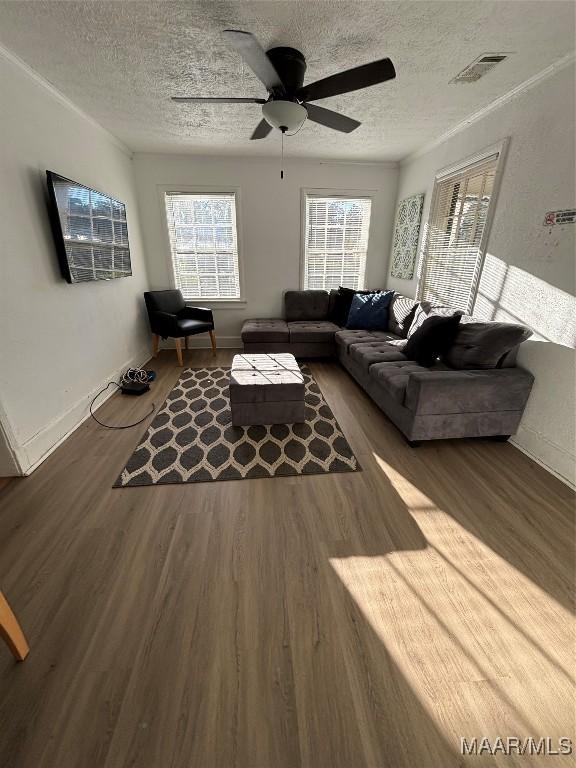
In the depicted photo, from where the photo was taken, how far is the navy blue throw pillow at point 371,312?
13.1ft

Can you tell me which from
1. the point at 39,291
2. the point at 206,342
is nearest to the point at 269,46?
the point at 39,291

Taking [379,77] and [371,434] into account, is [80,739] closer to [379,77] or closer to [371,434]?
[371,434]

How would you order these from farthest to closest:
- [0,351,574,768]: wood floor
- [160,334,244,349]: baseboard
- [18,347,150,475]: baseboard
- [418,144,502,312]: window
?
[160,334,244,349]: baseboard
[418,144,502,312]: window
[18,347,150,475]: baseboard
[0,351,574,768]: wood floor

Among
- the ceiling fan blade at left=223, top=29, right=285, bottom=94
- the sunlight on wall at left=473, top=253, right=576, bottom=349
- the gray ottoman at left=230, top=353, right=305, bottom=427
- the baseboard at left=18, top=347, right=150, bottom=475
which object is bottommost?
the baseboard at left=18, top=347, right=150, bottom=475

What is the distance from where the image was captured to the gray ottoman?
247 cm

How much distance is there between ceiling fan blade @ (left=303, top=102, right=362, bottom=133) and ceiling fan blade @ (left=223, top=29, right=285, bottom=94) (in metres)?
0.32

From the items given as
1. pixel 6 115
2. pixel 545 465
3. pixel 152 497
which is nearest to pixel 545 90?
pixel 545 465

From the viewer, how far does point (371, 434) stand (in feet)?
8.35

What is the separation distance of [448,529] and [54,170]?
3809 mm

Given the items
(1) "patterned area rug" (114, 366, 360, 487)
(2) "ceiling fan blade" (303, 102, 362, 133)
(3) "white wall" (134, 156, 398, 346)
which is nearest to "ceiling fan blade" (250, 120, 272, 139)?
(2) "ceiling fan blade" (303, 102, 362, 133)

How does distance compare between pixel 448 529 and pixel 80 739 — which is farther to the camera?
pixel 448 529

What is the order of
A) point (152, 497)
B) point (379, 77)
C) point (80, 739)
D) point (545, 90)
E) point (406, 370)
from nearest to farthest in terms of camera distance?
point (80, 739) < point (379, 77) < point (152, 497) < point (545, 90) < point (406, 370)

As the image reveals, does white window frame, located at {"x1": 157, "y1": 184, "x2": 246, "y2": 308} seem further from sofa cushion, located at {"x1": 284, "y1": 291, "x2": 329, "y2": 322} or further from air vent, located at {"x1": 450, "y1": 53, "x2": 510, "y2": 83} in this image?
air vent, located at {"x1": 450, "y1": 53, "x2": 510, "y2": 83}

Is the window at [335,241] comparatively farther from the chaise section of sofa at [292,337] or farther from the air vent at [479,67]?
the air vent at [479,67]
